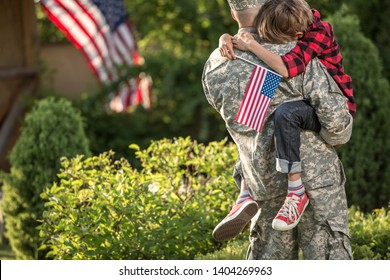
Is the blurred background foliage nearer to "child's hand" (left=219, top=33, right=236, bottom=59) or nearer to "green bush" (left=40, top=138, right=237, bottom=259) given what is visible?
"green bush" (left=40, top=138, right=237, bottom=259)

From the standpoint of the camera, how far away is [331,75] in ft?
16.5

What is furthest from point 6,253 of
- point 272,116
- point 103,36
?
point 272,116

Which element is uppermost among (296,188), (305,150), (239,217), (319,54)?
(319,54)

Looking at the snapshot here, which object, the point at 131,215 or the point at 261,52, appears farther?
the point at 131,215

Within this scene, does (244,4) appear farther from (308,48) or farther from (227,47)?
(308,48)

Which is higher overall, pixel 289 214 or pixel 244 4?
pixel 244 4

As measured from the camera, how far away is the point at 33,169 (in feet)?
26.5

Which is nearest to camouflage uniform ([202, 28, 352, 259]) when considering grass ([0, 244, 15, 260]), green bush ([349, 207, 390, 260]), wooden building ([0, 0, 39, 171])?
green bush ([349, 207, 390, 260])

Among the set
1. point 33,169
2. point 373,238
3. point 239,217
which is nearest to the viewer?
point 239,217

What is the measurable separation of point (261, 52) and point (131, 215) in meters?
1.97

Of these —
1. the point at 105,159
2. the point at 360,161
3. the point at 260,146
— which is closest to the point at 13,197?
the point at 105,159

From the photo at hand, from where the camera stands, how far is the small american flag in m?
4.86

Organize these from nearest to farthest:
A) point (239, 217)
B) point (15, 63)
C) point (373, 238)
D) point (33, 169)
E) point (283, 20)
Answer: point (283, 20), point (239, 217), point (373, 238), point (33, 169), point (15, 63)

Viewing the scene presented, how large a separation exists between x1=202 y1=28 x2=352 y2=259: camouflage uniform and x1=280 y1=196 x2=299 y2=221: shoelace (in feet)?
0.48
